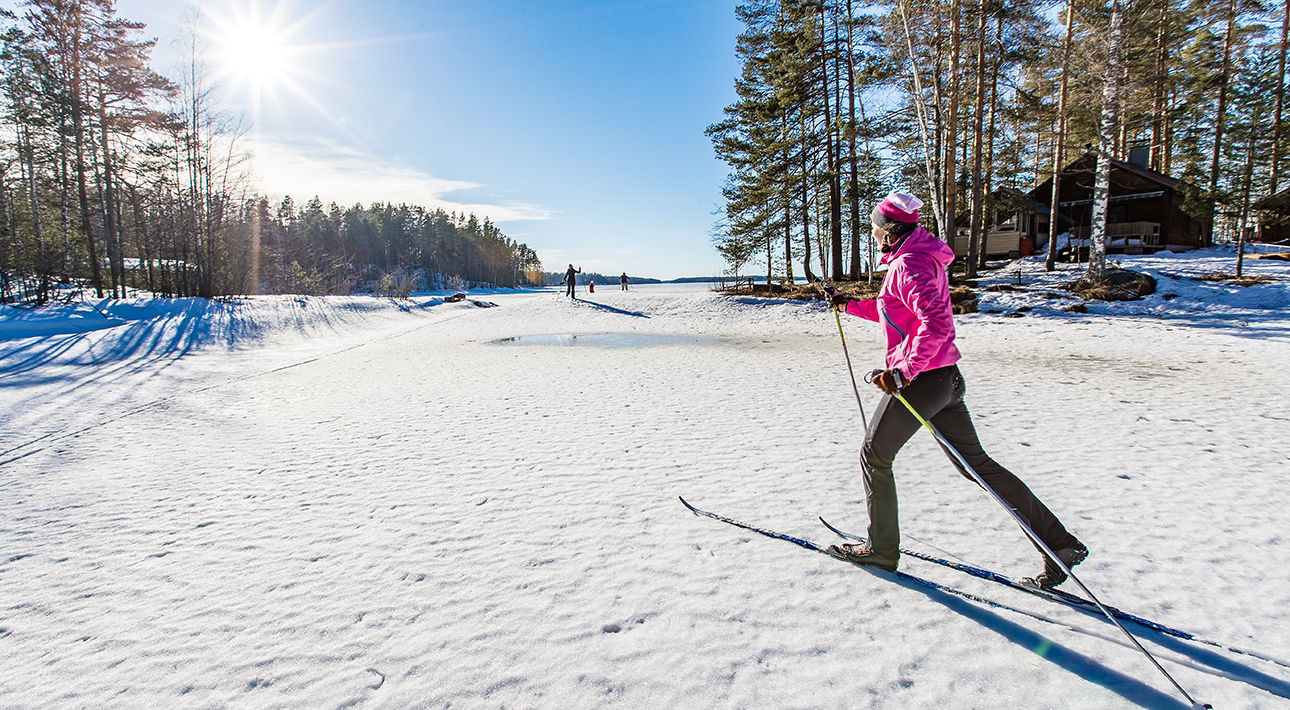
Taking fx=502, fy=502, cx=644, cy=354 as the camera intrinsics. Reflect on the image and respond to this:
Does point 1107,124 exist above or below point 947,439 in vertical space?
above

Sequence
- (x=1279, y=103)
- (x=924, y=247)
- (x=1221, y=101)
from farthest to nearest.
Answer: (x=1221, y=101)
(x=1279, y=103)
(x=924, y=247)

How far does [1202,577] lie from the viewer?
8.86 ft

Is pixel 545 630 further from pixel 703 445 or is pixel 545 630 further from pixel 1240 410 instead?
pixel 1240 410

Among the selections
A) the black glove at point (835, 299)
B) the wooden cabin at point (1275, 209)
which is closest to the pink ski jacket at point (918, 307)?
the black glove at point (835, 299)

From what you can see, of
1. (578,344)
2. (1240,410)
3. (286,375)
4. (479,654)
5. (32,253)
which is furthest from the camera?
(32,253)

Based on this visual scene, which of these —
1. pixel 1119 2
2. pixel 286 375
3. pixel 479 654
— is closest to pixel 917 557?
pixel 479 654

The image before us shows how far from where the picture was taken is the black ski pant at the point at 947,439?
256cm

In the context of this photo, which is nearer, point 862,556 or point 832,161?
point 862,556

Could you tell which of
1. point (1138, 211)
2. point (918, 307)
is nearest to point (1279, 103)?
point (1138, 211)

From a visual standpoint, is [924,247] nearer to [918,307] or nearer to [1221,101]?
[918,307]

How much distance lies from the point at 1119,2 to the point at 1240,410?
1456 cm

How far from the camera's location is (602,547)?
A: 3143 millimetres

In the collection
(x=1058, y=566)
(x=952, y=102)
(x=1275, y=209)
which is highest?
(x=952, y=102)

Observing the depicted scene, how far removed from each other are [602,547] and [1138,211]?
35.6 metres
